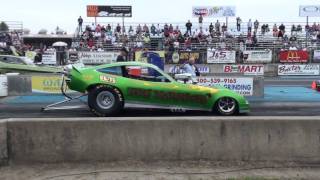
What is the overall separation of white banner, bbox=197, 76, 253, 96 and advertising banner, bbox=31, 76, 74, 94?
468 centimetres

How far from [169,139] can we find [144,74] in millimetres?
4942

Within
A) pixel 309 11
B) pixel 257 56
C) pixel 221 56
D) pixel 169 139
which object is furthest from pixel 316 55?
pixel 169 139

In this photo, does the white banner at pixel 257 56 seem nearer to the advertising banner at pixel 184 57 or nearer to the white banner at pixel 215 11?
Answer: the advertising banner at pixel 184 57

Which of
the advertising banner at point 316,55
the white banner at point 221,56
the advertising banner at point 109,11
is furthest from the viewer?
the advertising banner at point 109,11

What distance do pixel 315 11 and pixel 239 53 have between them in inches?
495

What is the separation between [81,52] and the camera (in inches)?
1298

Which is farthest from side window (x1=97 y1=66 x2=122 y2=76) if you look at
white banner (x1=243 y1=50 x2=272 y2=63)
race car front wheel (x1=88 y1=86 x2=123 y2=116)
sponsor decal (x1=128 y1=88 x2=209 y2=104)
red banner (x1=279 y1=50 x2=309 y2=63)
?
red banner (x1=279 y1=50 x2=309 y2=63)

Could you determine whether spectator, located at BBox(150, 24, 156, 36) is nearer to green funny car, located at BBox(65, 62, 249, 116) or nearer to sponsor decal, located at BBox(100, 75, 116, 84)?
green funny car, located at BBox(65, 62, 249, 116)

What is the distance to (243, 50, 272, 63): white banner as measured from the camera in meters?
33.8

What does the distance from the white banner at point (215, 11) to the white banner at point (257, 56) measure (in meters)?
11.8

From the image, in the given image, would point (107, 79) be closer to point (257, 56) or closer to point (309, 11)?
point (257, 56)

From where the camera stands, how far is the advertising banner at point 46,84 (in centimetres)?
1725

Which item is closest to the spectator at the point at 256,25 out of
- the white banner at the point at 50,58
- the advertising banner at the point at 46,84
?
the white banner at the point at 50,58

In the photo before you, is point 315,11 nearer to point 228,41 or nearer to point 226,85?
point 228,41
